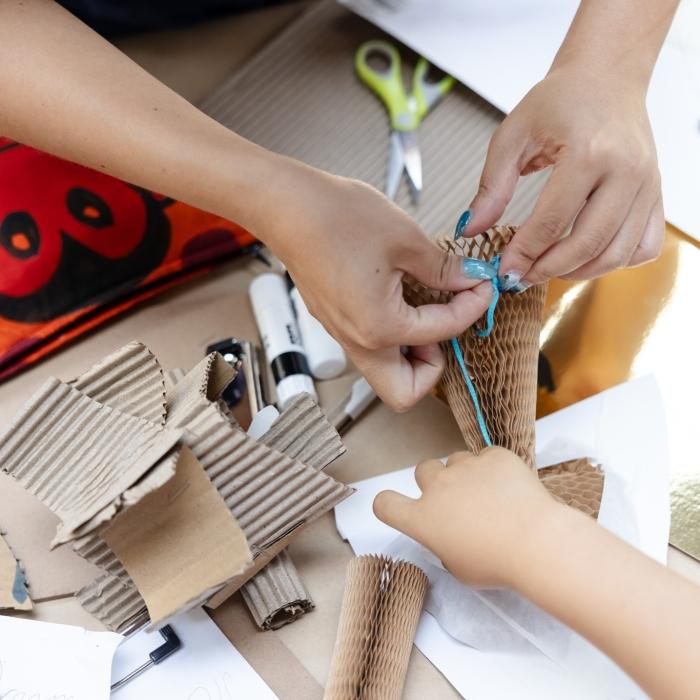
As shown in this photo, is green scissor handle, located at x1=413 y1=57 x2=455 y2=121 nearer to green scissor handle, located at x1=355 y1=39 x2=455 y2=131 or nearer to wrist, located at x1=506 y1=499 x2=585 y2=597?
green scissor handle, located at x1=355 y1=39 x2=455 y2=131

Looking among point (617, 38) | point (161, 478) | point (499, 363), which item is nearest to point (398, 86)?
point (617, 38)

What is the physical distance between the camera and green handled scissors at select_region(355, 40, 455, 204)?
2.17ft

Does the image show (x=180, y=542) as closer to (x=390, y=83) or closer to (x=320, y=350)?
(x=320, y=350)

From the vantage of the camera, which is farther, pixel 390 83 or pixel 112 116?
pixel 390 83

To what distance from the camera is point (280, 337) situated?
0.59m

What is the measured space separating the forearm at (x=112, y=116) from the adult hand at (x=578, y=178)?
15 centimetres

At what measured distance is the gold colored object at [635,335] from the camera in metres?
0.56

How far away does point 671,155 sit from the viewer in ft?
2.12

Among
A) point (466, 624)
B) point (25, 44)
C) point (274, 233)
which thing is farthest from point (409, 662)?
point (25, 44)

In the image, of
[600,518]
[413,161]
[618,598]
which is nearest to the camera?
[618,598]

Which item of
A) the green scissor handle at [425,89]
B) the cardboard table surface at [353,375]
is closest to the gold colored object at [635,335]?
the cardboard table surface at [353,375]

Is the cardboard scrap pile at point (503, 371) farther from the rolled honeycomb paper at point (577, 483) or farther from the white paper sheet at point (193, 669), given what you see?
the white paper sheet at point (193, 669)

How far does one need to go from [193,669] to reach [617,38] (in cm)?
50

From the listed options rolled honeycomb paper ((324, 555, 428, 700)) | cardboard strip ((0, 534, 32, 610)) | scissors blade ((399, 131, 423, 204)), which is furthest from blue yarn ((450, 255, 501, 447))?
cardboard strip ((0, 534, 32, 610))
